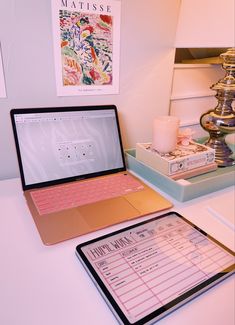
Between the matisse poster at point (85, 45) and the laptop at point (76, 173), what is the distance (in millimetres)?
85

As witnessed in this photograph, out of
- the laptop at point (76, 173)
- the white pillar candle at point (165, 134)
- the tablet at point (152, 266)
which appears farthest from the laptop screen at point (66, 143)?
the tablet at point (152, 266)

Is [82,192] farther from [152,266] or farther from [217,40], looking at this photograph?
[217,40]

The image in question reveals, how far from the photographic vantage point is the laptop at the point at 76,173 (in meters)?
0.60

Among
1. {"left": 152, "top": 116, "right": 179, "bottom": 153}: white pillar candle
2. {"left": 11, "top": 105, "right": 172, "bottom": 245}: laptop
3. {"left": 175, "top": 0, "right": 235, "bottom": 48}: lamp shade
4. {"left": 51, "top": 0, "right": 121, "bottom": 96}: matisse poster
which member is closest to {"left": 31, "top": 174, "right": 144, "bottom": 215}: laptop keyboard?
{"left": 11, "top": 105, "right": 172, "bottom": 245}: laptop

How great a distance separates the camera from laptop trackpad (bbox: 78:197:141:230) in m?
0.59

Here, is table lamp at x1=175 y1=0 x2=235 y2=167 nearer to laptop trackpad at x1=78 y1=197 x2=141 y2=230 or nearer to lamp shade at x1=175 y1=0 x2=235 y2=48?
lamp shade at x1=175 y1=0 x2=235 y2=48

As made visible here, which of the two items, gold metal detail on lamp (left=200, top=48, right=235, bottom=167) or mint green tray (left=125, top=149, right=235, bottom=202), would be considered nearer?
mint green tray (left=125, top=149, right=235, bottom=202)

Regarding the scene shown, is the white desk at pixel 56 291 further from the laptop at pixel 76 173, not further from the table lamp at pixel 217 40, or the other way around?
the table lamp at pixel 217 40

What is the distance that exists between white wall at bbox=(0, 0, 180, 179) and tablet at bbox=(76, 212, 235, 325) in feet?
1.46

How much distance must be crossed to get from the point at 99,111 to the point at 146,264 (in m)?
0.50

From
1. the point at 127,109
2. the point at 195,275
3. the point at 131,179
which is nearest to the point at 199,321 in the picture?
the point at 195,275

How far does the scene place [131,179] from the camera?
789 mm

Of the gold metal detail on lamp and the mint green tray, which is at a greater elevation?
the gold metal detail on lamp

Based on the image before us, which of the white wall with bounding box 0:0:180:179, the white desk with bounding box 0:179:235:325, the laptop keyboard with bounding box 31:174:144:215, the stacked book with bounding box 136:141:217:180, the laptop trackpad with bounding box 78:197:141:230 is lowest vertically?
the white desk with bounding box 0:179:235:325
